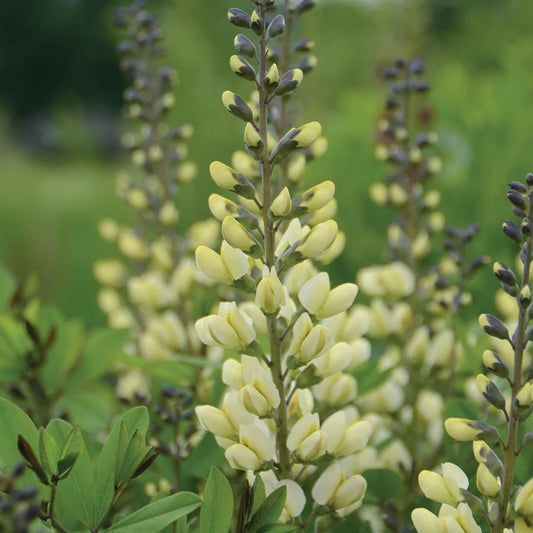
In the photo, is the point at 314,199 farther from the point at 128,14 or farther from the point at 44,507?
the point at 128,14

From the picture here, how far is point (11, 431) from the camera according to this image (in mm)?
452

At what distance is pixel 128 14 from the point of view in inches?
32.7

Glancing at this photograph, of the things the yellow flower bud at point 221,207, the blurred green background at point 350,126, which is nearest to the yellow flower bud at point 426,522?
the yellow flower bud at point 221,207

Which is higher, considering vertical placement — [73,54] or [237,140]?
[237,140]

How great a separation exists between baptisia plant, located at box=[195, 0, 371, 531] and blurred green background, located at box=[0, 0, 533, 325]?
1.88 feet

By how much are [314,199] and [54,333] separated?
0.99 feet

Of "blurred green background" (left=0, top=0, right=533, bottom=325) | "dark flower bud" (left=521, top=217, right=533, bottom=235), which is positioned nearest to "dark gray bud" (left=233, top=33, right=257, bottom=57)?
"dark flower bud" (left=521, top=217, right=533, bottom=235)

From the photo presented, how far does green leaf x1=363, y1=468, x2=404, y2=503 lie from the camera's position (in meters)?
0.57

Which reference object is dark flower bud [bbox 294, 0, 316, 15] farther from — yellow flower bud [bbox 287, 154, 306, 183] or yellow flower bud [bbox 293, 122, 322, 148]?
yellow flower bud [bbox 293, 122, 322, 148]

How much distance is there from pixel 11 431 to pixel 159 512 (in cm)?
11

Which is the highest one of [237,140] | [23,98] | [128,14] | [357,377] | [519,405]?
[128,14]

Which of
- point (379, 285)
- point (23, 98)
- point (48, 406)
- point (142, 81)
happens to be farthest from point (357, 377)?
point (23, 98)

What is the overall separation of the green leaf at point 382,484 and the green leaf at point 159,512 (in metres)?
0.20

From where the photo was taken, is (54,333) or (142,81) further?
(142,81)
